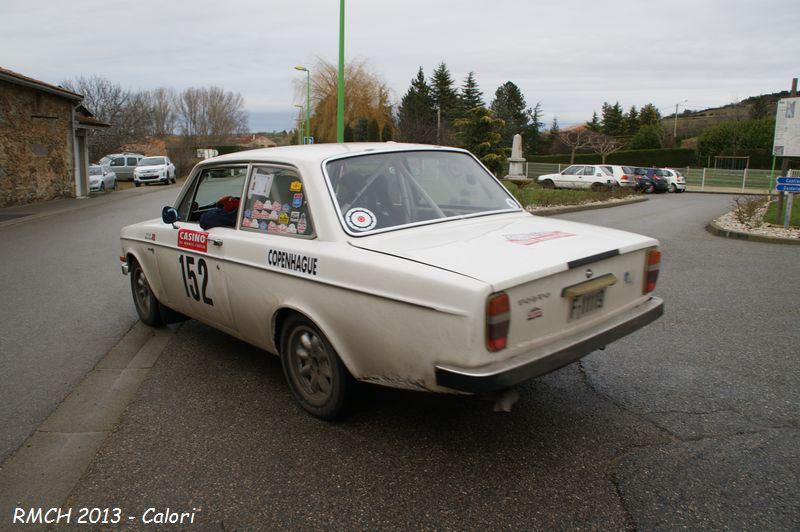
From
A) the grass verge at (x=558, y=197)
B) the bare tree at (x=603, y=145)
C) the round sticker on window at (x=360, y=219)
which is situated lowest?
the grass verge at (x=558, y=197)

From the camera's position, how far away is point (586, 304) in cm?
335

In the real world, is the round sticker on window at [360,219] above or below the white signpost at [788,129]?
below

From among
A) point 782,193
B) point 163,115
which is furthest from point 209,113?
point 782,193

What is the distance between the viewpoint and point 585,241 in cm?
356

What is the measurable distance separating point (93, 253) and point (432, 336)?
9293 mm

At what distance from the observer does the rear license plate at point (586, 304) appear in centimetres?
326

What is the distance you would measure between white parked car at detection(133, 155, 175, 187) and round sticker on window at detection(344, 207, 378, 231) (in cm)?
3353

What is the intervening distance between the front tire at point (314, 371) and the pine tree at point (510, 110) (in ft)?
249

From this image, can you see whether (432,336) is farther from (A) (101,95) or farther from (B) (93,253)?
(A) (101,95)

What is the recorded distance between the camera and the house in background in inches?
763

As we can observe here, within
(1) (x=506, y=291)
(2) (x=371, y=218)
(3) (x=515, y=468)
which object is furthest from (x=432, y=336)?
(2) (x=371, y=218)

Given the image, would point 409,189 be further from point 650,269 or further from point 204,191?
point 204,191

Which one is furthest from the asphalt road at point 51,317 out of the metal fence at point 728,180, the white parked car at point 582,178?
the metal fence at point 728,180

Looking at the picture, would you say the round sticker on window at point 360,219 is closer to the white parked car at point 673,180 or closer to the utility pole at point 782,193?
the utility pole at point 782,193
